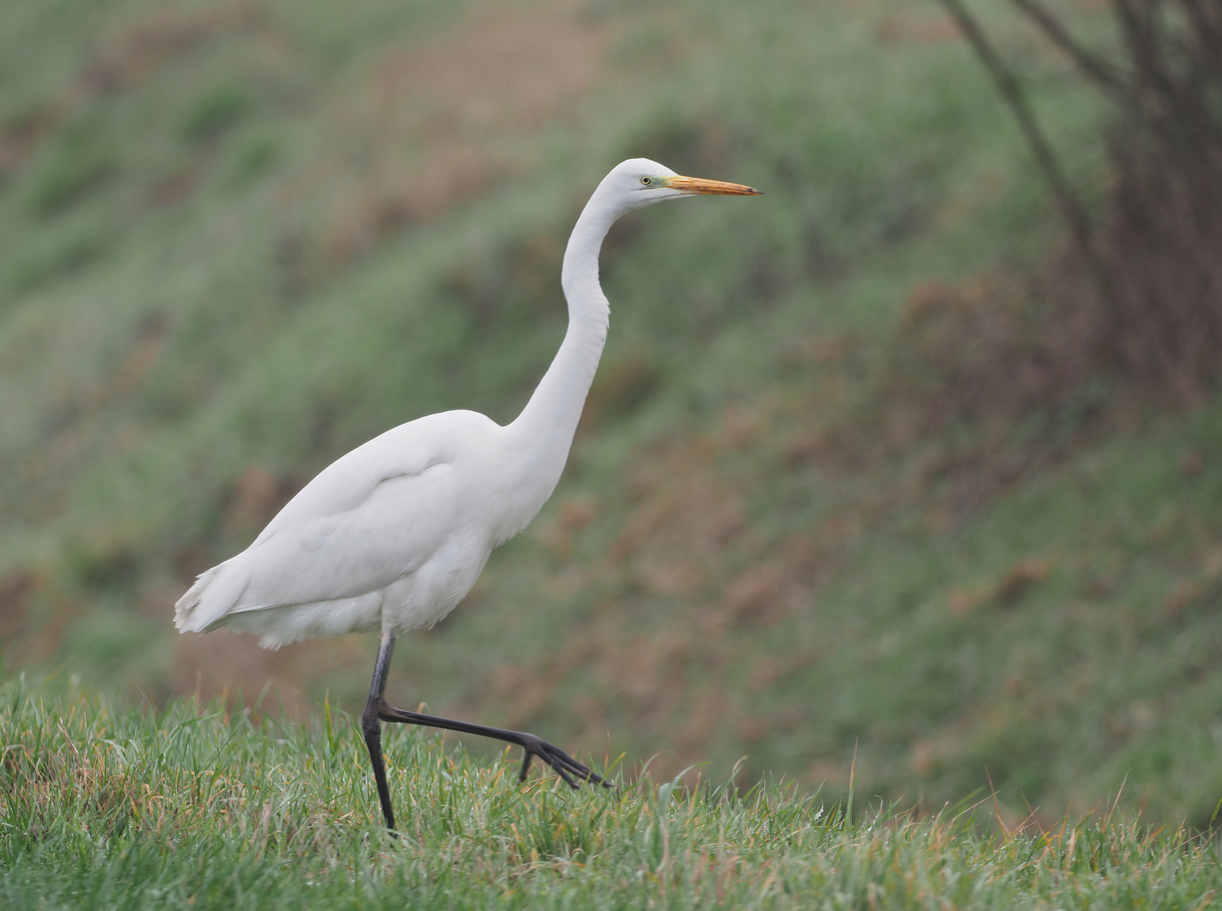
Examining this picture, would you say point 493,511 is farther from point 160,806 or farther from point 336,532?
point 160,806

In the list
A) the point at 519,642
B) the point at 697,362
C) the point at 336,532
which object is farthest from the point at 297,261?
the point at 336,532

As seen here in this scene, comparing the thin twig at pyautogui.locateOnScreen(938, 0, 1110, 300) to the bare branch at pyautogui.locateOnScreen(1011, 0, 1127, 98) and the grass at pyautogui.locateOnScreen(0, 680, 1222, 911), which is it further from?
the grass at pyautogui.locateOnScreen(0, 680, 1222, 911)

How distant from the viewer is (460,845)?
11.3 feet

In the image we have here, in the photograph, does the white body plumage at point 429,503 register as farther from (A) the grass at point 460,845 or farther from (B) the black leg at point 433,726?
(A) the grass at point 460,845

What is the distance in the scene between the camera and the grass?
3.10 metres

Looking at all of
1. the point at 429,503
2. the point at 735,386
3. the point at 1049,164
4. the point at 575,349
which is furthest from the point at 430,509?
the point at 735,386

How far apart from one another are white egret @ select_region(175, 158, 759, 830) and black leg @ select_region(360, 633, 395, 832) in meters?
0.01

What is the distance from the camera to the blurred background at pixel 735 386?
299 inches

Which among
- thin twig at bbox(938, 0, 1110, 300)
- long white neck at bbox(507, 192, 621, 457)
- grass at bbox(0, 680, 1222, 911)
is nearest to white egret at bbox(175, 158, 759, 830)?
long white neck at bbox(507, 192, 621, 457)

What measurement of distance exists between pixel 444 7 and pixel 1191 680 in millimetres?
16331

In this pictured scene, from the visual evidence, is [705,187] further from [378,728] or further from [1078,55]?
[1078,55]

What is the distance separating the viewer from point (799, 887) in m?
3.13

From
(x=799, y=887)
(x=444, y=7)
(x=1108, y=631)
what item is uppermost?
(x=444, y=7)

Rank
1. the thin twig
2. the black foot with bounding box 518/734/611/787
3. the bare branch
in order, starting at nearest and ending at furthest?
1. the black foot with bounding box 518/734/611/787
2. the bare branch
3. the thin twig
